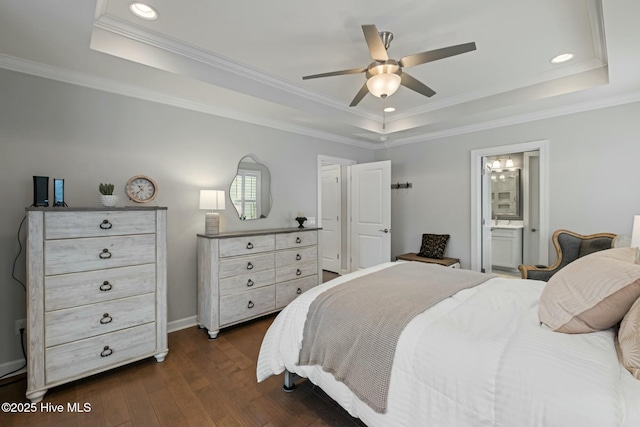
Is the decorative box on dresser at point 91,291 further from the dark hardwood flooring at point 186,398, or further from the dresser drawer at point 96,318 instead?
the dark hardwood flooring at point 186,398

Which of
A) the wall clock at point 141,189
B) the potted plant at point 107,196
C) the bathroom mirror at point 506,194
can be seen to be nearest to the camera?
the potted plant at point 107,196

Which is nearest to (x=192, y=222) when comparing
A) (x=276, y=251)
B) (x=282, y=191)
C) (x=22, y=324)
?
(x=276, y=251)

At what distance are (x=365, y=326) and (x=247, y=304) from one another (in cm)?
190

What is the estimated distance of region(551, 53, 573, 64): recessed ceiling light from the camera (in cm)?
251

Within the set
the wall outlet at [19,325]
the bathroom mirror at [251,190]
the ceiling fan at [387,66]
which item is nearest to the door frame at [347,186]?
the bathroom mirror at [251,190]

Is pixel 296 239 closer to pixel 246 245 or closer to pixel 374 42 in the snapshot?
pixel 246 245

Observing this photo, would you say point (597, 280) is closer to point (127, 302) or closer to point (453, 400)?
point (453, 400)

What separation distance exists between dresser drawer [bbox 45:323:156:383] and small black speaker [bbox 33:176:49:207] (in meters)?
1.01

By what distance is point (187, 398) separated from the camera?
193 cm

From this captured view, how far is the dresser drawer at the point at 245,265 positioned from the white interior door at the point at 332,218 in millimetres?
2162

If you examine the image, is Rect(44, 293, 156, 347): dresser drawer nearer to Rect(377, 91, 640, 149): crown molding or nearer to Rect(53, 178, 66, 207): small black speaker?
Rect(53, 178, 66, 207): small black speaker

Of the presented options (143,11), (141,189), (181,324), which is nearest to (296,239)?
(181,324)

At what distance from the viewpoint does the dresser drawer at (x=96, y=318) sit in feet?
6.38

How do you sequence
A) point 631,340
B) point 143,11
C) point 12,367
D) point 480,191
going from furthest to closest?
point 480,191
point 12,367
point 143,11
point 631,340
